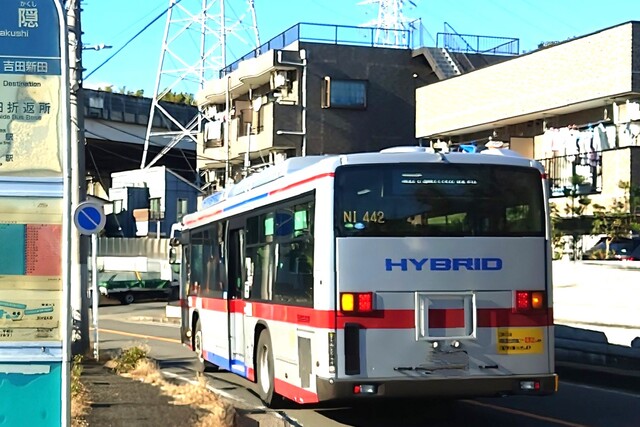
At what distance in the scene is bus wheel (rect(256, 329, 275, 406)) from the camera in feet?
40.5

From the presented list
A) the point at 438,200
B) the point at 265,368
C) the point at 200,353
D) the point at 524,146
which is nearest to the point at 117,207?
the point at 524,146

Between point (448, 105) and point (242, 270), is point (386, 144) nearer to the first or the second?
point (448, 105)

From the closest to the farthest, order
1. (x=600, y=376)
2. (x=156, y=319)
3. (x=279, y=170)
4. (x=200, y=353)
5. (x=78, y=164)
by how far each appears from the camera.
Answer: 1. (x=279, y=170)
2. (x=600, y=376)
3. (x=200, y=353)
4. (x=78, y=164)
5. (x=156, y=319)

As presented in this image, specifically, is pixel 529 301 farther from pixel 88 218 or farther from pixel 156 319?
pixel 156 319

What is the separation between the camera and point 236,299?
14352mm

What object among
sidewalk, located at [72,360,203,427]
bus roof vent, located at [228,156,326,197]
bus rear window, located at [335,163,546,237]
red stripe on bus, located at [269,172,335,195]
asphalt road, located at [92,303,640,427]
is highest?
bus roof vent, located at [228,156,326,197]

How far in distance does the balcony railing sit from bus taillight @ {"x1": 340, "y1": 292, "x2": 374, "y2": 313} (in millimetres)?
15995

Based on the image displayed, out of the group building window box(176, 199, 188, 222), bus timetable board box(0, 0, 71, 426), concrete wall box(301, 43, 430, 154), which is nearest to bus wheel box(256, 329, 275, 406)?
bus timetable board box(0, 0, 71, 426)

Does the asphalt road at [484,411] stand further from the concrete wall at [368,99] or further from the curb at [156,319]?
the concrete wall at [368,99]

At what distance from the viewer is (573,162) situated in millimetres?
25438

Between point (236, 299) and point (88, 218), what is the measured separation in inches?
137

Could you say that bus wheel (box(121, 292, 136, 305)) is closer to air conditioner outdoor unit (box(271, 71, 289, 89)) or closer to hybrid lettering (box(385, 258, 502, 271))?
air conditioner outdoor unit (box(271, 71, 289, 89))

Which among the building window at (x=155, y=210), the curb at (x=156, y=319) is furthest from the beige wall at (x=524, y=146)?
the building window at (x=155, y=210)

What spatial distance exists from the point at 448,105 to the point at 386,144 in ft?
34.5
